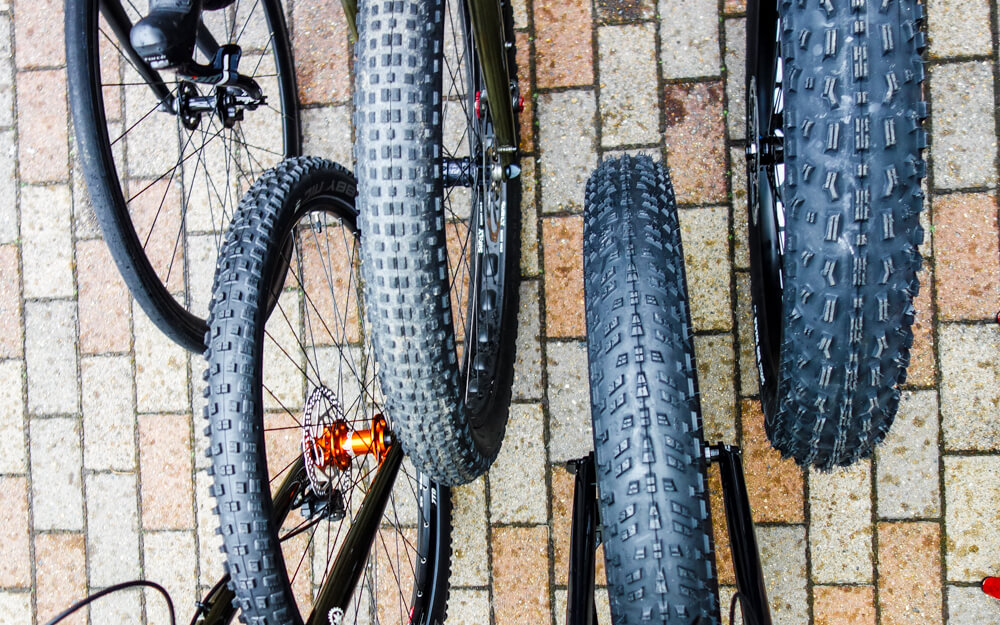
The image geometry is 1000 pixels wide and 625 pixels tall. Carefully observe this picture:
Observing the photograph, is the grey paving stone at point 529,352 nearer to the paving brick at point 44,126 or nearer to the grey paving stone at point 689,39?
the grey paving stone at point 689,39

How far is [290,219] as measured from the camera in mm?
1521

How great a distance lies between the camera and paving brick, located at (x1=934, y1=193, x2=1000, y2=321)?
7.14 feet

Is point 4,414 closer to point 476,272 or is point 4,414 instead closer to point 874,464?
point 476,272

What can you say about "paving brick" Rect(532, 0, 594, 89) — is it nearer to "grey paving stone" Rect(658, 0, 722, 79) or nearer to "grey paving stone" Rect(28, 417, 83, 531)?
"grey paving stone" Rect(658, 0, 722, 79)

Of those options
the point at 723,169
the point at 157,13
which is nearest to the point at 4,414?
the point at 157,13

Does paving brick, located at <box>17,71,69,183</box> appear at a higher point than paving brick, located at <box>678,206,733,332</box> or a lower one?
higher

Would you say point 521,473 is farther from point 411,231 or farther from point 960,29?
point 960,29

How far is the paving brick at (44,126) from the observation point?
8.51ft

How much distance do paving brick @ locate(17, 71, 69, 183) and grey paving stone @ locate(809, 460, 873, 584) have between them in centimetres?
284

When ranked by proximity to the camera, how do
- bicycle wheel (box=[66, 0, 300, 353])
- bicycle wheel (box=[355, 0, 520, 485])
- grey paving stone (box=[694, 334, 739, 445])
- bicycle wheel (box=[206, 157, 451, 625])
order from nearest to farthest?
bicycle wheel (box=[355, 0, 520, 485])
bicycle wheel (box=[206, 157, 451, 625])
grey paving stone (box=[694, 334, 739, 445])
bicycle wheel (box=[66, 0, 300, 353])

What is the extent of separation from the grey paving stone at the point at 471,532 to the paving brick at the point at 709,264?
907 mm

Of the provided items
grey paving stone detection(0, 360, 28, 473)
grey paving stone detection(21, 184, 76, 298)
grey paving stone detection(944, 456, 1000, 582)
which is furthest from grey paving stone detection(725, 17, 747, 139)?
grey paving stone detection(0, 360, 28, 473)

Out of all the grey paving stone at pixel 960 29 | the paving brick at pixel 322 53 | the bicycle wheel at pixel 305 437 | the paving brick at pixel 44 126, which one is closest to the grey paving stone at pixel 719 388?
the bicycle wheel at pixel 305 437

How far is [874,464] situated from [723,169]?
3.36ft
